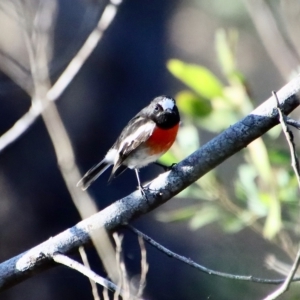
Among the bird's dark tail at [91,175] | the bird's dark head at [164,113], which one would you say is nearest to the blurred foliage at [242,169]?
the bird's dark head at [164,113]

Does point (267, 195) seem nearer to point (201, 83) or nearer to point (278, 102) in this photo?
point (201, 83)

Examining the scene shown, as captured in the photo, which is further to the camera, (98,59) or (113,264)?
(98,59)

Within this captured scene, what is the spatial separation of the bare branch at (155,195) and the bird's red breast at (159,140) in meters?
1.28

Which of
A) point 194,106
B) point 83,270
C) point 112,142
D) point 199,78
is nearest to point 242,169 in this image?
point 194,106

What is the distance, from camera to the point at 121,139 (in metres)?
4.32

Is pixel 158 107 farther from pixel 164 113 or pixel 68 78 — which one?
pixel 68 78

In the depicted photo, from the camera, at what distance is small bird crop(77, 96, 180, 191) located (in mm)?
4086

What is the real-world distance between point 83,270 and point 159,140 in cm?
171

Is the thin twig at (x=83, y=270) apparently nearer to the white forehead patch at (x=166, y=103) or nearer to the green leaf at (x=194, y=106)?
the green leaf at (x=194, y=106)

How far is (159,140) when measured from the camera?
4.07 m

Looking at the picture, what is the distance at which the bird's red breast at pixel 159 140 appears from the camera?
160 inches

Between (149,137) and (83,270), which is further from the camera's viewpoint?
(149,137)

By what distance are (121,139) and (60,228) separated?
377 cm

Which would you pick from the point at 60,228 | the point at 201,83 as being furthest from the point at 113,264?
the point at 60,228
